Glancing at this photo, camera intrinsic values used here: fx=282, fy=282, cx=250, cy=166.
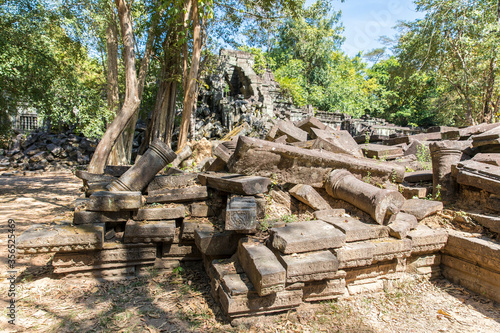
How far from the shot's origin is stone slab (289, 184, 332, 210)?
370 centimetres

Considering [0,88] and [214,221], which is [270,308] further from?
[0,88]

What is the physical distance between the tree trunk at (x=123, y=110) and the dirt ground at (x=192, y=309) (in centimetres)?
292

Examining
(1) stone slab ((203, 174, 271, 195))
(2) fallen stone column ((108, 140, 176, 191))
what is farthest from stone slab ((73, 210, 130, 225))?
(1) stone slab ((203, 174, 271, 195))

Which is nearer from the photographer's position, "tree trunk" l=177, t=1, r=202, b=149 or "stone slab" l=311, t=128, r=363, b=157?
"stone slab" l=311, t=128, r=363, b=157

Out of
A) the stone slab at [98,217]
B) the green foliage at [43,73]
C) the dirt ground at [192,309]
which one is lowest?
the dirt ground at [192,309]

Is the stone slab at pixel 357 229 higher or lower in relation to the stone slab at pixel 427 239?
higher

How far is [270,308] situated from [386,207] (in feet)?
5.78

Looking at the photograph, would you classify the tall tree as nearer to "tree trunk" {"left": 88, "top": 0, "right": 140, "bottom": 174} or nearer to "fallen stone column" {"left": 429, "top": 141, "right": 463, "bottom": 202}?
"fallen stone column" {"left": 429, "top": 141, "right": 463, "bottom": 202}

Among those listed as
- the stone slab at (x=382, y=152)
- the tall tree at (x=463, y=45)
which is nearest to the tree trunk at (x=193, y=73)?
the stone slab at (x=382, y=152)

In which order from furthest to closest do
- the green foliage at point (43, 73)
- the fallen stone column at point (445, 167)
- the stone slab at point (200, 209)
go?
the green foliage at point (43, 73) → the fallen stone column at point (445, 167) → the stone slab at point (200, 209)

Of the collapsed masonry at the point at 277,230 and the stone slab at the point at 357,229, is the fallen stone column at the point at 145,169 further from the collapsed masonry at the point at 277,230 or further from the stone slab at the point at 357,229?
the stone slab at the point at 357,229

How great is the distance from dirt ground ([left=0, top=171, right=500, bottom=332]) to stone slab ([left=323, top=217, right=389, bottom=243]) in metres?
0.62

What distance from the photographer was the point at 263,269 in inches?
95.7

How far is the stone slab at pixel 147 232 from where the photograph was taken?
3.29m
